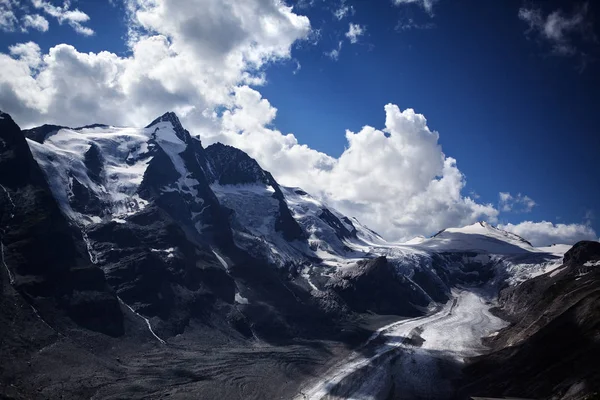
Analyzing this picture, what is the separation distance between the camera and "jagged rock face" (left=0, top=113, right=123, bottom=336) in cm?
12119

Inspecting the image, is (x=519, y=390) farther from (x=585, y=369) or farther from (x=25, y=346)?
(x=25, y=346)

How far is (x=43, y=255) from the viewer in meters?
130

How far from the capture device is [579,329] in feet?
320

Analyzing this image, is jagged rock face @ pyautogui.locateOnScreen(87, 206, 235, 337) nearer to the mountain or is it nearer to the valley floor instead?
the mountain

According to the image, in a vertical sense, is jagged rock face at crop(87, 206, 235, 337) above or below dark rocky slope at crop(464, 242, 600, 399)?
above

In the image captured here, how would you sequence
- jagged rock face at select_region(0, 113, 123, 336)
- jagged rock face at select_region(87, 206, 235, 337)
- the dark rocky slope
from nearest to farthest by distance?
1. the dark rocky slope
2. jagged rock face at select_region(0, 113, 123, 336)
3. jagged rock face at select_region(87, 206, 235, 337)

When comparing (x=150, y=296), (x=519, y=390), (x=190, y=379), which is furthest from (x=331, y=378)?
(x=150, y=296)

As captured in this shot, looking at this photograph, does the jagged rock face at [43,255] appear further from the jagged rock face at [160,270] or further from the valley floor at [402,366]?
the valley floor at [402,366]

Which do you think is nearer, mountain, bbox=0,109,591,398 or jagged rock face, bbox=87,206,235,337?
mountain, bbox=0,109,591,398

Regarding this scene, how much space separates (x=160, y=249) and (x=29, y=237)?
173ft

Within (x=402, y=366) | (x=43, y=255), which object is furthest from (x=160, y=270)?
(x=402, y=366)

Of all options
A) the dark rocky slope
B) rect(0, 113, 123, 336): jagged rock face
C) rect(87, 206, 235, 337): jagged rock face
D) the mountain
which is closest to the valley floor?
the mountain

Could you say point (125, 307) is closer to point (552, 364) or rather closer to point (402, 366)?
point (402, 366)

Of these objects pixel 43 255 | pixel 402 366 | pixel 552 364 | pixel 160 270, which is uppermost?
pixel 160 270
